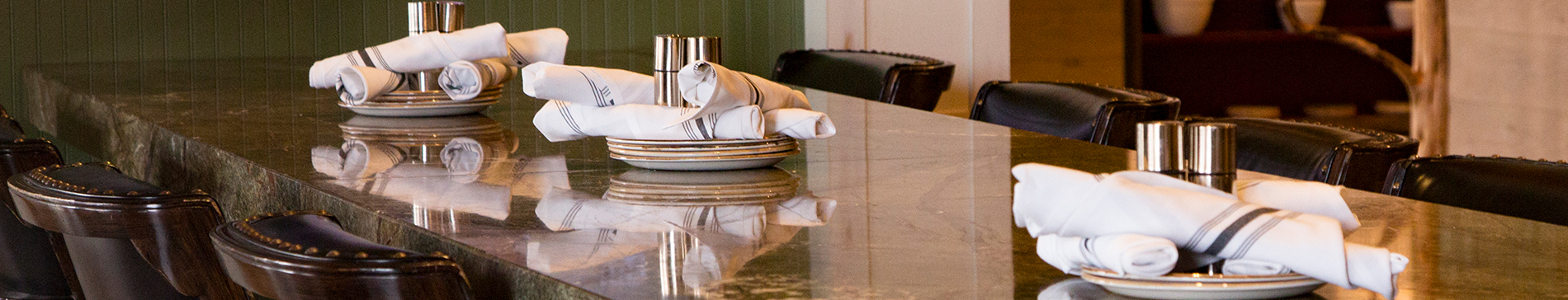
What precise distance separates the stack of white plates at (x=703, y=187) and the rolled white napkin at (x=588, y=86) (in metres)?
0.06

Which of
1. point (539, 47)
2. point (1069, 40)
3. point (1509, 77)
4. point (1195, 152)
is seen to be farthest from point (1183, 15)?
point (1195, 152)

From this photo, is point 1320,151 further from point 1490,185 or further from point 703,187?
point 703,187

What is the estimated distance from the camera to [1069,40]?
3.38 metres

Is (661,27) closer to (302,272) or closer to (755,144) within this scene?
(755,144)

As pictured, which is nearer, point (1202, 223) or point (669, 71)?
point (1202, 223)

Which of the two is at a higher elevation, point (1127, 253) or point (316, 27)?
point (316, 27)

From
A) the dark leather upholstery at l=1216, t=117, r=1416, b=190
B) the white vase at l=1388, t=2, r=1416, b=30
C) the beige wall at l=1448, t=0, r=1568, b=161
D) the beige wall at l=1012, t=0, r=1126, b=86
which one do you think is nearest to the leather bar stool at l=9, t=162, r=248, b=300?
the dark leather upholstery at l=1216, t=117, r=1416, b=190

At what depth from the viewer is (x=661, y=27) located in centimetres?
377

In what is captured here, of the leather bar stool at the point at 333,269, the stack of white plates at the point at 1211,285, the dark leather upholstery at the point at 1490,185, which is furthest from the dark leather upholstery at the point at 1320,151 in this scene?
the leather bar stool at the point at 333,269

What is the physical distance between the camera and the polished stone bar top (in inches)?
26.9

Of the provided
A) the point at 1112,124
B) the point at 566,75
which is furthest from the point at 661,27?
the point at 566,75

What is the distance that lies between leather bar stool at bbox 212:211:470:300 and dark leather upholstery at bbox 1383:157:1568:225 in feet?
2.48

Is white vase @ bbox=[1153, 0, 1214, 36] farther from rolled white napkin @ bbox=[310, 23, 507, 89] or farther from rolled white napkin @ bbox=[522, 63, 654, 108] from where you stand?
rolled white napkin @ bbox=[522, 63, 654, 108]

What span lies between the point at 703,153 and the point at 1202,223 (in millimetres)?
576
